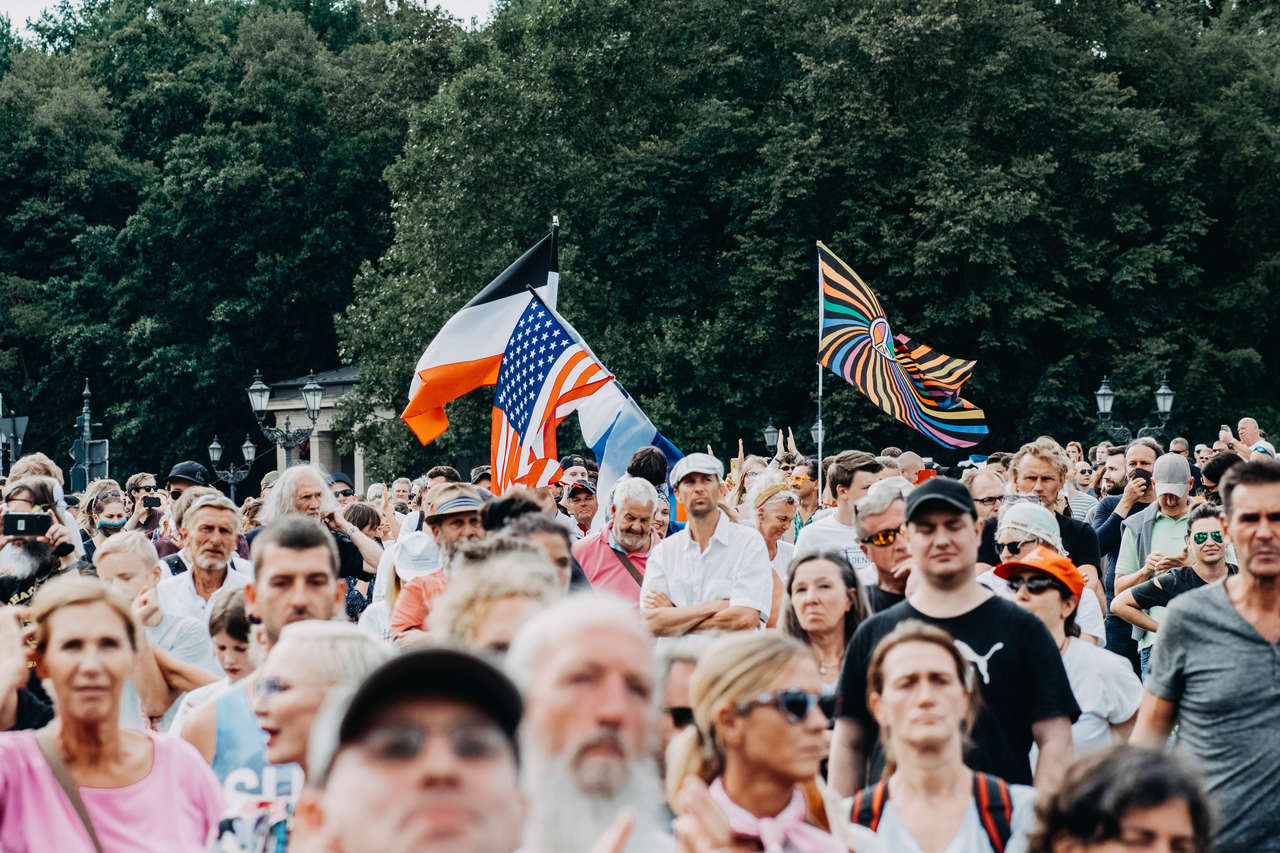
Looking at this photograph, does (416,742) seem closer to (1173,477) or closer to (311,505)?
(311,505)

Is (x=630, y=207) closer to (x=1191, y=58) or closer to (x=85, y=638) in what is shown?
(x=1191, y=58)

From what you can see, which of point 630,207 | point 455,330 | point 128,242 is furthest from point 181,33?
point 455,330

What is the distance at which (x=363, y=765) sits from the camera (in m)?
1.79

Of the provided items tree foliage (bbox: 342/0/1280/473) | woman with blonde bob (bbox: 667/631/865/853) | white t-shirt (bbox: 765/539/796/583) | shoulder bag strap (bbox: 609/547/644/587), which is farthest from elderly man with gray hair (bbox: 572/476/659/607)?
tree foliage (bbox: 342/0/1280/473)

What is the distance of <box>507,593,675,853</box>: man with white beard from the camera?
7.50 feet

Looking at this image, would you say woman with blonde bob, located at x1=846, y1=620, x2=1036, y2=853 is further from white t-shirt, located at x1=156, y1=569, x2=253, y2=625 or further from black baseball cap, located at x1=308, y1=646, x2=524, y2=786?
white t-shirt, located at x1=156, y1=569, x2=253, y2=625

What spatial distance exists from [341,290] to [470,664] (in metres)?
49.3

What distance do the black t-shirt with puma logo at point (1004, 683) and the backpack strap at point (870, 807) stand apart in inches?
27.6

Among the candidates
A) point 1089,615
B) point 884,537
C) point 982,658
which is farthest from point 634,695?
point 1089,615

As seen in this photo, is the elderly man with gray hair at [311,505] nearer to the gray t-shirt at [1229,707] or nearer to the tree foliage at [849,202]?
the gray t-shirt at [1229,707]

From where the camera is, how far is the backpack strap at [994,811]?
398 cm

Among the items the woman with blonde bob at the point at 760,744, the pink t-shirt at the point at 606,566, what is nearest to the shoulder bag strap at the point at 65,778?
the woman with blonde bob at the point at 760,744

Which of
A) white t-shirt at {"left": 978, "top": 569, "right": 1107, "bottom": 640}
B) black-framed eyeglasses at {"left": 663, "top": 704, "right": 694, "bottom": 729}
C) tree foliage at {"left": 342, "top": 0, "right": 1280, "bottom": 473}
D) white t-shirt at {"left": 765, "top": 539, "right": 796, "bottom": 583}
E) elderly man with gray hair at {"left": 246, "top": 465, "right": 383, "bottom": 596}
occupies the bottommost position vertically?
black-framed eyeglasses at {"left": 663, "top": 704, "right": 694, "bottom": 729}

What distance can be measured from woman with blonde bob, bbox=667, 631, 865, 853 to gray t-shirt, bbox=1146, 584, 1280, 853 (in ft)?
4.82
